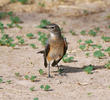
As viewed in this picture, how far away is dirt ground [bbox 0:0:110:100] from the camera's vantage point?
726cm

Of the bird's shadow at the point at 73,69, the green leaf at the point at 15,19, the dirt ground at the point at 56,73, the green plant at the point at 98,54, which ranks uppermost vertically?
the green leaf at the point at 15,19

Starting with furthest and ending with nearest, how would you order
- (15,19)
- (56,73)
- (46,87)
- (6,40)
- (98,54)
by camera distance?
(15,19) < (6,40) < (98,54) < (56,73) < (46,87)

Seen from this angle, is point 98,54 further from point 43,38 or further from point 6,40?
point 6,40

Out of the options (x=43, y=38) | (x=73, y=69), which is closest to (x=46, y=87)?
(x=73, y=69)

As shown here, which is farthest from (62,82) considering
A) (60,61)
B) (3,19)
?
(3,19)

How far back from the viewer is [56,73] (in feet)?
29.1

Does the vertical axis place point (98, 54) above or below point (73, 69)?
above

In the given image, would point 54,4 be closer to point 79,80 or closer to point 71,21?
point 71,21

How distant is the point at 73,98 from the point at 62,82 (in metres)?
1.06

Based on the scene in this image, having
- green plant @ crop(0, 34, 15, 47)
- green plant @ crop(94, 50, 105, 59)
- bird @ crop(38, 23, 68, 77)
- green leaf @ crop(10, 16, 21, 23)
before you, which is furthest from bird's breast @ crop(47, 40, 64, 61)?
green leaf @ crop(10, 16, 21, 23)

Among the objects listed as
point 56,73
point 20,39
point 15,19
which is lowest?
point 56,73

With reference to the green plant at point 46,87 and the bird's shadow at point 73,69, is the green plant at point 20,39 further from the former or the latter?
the green plant at point 46,87

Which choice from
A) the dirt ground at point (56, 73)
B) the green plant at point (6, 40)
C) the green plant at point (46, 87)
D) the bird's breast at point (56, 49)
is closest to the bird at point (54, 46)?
the bird's breast at point (56, 49)

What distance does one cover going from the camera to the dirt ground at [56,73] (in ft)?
23.8
